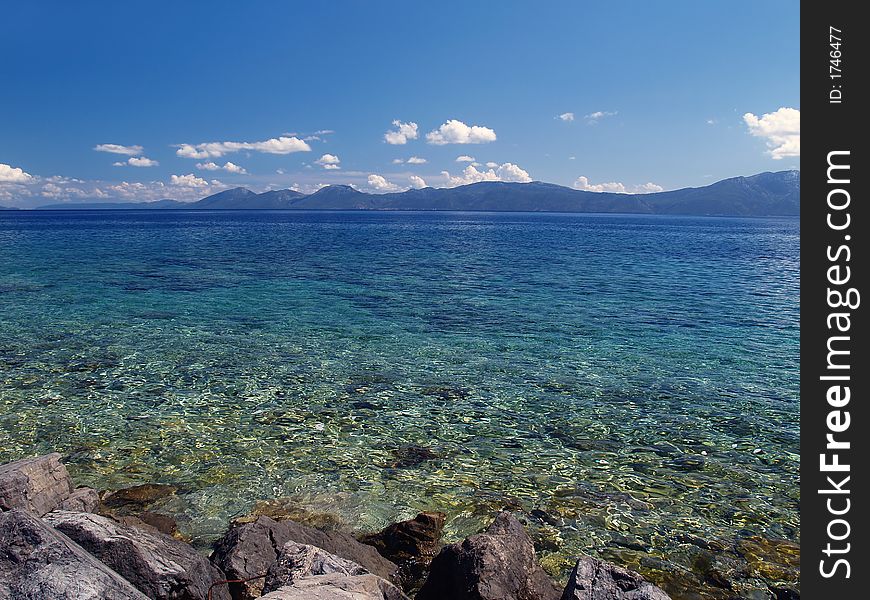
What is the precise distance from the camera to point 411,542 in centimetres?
937

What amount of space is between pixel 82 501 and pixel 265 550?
144 inches

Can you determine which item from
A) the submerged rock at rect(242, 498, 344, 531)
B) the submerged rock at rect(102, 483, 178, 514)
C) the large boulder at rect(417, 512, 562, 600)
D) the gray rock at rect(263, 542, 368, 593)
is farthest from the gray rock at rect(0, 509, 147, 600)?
the submerged rock at rect(102, 483, 178, 514)

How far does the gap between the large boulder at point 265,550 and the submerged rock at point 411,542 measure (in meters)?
0.29

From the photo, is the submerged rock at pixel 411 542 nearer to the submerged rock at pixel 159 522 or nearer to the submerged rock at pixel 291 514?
the submerged rock at pixel 291 514

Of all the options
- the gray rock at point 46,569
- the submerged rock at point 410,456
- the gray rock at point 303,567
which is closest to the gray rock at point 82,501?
the gray rock at point 46,569

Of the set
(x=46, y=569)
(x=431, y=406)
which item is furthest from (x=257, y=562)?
(x=431, y=406)

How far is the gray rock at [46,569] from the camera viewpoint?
5.59 metres

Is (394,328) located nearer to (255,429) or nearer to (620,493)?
(255,429)

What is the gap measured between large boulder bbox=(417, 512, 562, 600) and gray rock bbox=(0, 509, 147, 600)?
3767 millimetres

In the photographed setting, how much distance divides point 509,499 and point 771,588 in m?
4.54

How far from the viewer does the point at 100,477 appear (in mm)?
11891

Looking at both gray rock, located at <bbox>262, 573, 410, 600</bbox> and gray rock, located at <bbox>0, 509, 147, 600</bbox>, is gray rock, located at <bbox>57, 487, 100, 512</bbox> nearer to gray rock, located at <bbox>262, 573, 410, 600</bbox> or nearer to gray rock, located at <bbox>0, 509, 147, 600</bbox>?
gray rock, located at <bbox>0, 509, 147, 600</bbox>

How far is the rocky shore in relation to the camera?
5938mm

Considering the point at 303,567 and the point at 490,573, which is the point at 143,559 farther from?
the point at 490,573
